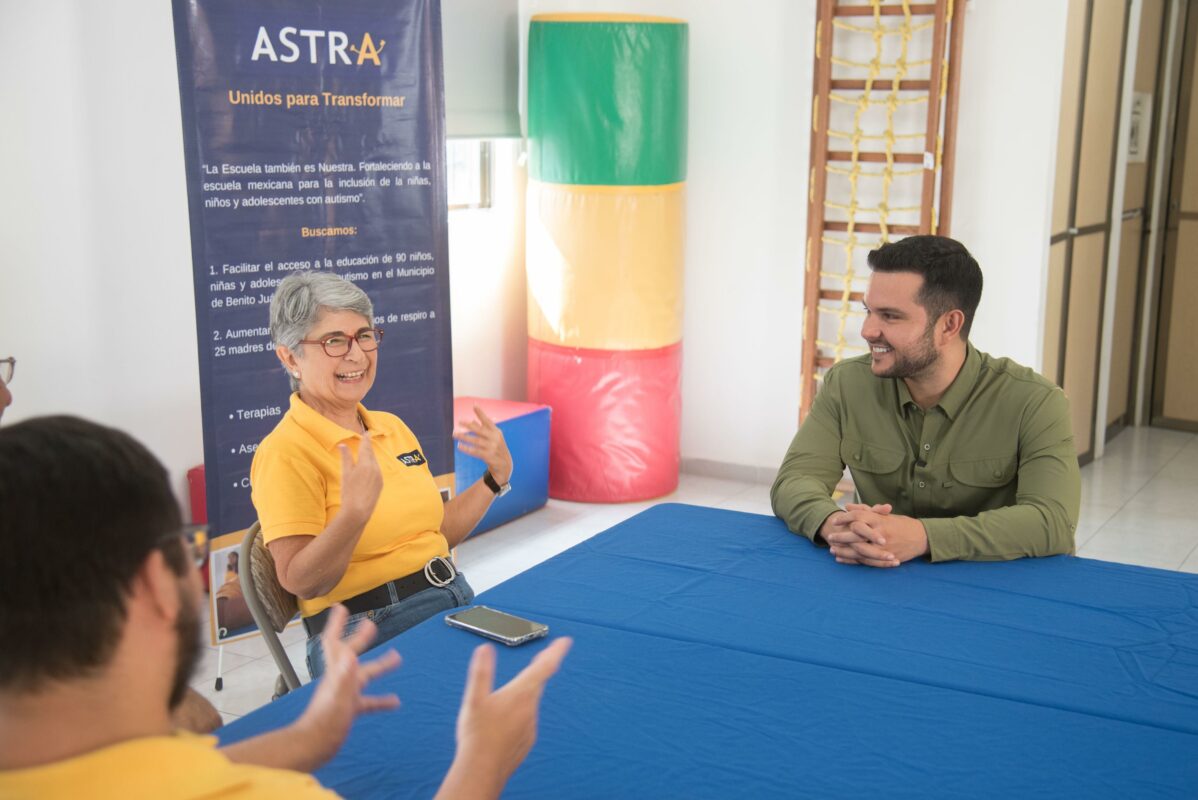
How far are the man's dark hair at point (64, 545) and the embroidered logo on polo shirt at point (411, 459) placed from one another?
5.08ft

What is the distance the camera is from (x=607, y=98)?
5031 millimetres

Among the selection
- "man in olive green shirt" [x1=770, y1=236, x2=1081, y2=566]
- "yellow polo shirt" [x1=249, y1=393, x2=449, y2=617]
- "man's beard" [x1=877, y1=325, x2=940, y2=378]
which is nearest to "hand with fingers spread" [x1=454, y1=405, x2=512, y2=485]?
"yellow polo shirt" [x1=249, y1=393, x2=449, y2=617]

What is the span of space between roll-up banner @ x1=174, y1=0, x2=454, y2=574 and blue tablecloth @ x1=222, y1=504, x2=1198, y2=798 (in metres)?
1.50

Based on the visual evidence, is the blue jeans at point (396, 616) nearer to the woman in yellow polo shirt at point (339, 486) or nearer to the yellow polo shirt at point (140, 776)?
the woman in yellow polo shirt at point (339, 486)

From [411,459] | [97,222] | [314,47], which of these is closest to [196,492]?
[97,222]

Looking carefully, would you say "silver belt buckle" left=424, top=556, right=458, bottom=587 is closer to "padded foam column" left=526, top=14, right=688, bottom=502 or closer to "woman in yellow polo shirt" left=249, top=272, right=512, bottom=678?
"woman in yellow polo shirt" left=249, top=272, right=512, bottom=678

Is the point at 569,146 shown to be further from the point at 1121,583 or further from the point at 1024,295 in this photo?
the point at 1121,583

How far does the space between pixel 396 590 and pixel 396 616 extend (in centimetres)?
6

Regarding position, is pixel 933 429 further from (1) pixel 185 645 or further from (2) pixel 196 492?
(2) pixel 196 492

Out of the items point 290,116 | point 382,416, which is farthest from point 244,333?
point 382,416

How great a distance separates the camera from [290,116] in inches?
134

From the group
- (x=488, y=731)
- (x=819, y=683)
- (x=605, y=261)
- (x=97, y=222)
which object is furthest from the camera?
(x=605, y=261)

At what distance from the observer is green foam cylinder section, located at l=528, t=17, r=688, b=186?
16.4 ft

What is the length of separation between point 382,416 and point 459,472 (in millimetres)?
2207
